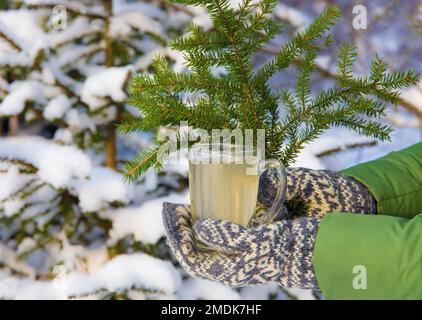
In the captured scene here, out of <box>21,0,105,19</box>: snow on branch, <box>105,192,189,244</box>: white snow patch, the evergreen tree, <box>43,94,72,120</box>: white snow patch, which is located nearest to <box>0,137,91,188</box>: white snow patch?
the evergreen tree

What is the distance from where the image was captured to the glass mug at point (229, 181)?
2.69 feet

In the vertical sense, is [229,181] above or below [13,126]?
below

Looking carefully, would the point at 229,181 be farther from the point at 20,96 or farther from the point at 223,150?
the point at 20,96

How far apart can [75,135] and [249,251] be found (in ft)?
5.15

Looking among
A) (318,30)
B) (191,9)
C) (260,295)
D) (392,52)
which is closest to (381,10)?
(392,52)

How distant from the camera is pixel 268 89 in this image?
0.90m

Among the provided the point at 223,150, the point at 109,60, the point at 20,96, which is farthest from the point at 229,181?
the point at 109,60

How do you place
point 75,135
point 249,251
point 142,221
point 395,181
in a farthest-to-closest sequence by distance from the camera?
1. point 75,135
2. point 142,221
3. point 395,181
4. point 249,251

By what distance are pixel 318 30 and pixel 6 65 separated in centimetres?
138

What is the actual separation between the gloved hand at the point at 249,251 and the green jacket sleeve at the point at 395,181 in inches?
9.7

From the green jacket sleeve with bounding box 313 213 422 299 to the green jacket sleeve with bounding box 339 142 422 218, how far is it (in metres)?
0.22

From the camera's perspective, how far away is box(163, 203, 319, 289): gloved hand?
76 centimetres

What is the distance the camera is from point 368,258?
78 cm
